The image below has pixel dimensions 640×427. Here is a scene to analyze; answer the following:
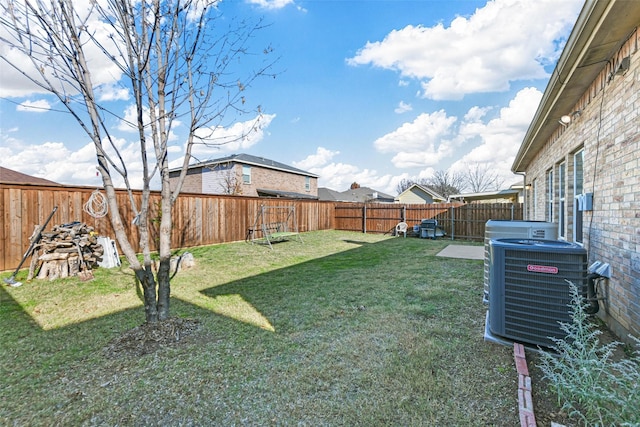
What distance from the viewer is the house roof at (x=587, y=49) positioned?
2180 millimetres

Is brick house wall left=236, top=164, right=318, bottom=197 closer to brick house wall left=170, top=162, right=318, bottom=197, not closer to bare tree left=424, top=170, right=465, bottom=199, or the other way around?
brick house wall left=170, top=162, right=318, bottom=197

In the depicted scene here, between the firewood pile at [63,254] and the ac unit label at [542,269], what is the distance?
648cm

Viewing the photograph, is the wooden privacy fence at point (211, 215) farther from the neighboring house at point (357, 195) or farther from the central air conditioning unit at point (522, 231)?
the neighboring house at point (357, 195)

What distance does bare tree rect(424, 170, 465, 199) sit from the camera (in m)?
39.9

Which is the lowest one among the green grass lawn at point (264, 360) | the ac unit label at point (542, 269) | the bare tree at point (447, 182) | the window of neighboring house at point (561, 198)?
the green grass lawn at point (264, 360)

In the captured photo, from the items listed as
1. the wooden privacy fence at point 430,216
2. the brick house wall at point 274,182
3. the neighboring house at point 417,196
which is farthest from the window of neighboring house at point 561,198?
the neighboring house at point 417,196

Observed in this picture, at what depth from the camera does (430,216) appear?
13.8m

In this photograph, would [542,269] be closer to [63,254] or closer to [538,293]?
[538,293]

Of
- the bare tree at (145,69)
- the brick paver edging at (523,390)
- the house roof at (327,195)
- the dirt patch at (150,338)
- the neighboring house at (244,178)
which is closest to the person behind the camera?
the brick paver edging at (523,390)

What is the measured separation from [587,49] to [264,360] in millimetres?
3984

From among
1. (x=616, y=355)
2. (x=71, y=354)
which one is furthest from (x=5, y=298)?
(x=616, y=355)

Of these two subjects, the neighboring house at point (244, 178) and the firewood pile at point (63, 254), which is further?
the neighboring house at point (244, 178)

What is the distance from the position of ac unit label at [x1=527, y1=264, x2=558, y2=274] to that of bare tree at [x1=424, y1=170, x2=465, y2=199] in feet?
131

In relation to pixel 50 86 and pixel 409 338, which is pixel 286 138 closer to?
pixel 50 86
